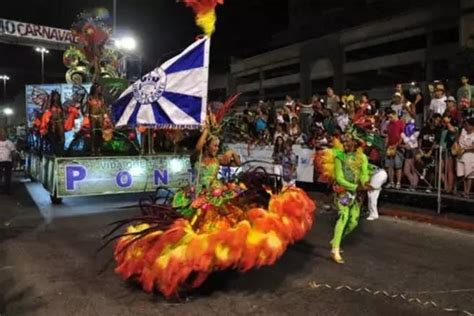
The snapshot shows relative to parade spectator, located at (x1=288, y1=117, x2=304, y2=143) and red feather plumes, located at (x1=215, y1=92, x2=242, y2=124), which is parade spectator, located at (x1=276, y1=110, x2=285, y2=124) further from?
red feather plumes, located at (x1=215, y1=92, x2=242, y2=124)

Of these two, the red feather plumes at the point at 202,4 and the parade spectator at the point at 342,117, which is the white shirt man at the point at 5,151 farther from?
the red feather plumes at the point at 202,4

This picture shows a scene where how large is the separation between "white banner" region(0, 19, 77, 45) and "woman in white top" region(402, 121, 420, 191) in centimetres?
945

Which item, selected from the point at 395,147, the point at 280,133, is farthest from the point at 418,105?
the point at 280,133

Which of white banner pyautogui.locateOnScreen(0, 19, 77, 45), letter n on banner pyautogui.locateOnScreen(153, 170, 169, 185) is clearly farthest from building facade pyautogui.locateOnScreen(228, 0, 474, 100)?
white banner pyautogui.locateOnScreen(0, 19, 77, 45)

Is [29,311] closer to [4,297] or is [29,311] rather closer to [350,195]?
[4,297]

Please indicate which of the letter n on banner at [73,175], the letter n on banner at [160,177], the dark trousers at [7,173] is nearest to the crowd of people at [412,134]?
the letter n on banner at [160,177]

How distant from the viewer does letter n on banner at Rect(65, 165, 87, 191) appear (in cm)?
1195

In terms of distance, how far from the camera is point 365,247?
8070 millimetres

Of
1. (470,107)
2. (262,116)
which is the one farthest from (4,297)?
(262,116)

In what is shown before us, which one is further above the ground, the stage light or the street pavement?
the stage light

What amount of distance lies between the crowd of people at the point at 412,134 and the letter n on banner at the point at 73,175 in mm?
5061

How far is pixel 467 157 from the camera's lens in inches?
406

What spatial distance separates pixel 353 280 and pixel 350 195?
1.38 meters

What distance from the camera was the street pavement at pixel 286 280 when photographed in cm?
533
